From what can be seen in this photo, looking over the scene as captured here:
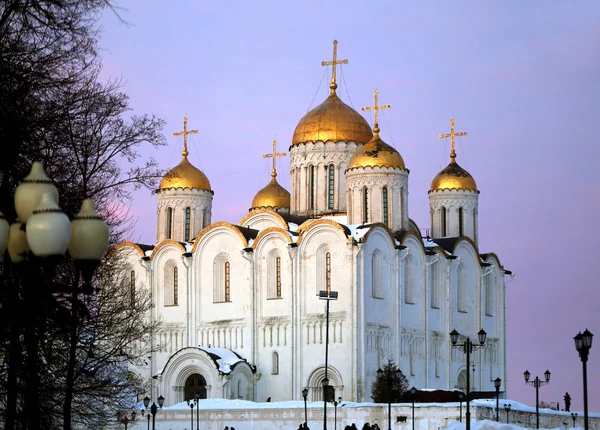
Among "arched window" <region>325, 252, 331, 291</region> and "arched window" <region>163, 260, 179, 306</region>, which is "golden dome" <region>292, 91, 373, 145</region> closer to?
"arched window" <region>325, 252, 331, 291</region>

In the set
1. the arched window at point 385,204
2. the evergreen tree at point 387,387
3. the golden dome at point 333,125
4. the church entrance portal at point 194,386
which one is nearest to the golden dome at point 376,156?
the arched window at point 385,204

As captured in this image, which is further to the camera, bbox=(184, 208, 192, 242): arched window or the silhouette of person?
bbox=(184, 208, 192, 242): arched window

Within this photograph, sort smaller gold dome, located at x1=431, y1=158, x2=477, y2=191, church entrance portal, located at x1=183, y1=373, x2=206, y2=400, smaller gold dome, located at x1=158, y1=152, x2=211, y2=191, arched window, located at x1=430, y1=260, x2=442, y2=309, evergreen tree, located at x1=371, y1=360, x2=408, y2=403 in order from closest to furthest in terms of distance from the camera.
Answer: evergreen tree, located at x1=371, y1=360, x2=408, y2=403, church entrance portal, located at x1=183, y1=373, x2=206, y2=400, arched window, located at x1=430, y1=260, x2=442, y2=309, smaller gold dome, located at x1=158, y1=152, x2=211, y2=191, smaller gold dome, located at x1=431, y1=158, x2=477, y2=191

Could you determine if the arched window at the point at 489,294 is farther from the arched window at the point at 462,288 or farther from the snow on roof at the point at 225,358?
the snow on roof at the point at 225,358

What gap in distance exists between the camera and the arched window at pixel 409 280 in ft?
190

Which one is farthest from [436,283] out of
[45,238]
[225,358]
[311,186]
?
[45,238]

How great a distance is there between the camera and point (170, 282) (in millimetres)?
60656

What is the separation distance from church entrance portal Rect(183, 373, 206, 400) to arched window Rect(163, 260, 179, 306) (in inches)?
199

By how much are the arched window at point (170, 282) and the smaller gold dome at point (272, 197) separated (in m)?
7.68

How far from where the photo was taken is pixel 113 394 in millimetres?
28016

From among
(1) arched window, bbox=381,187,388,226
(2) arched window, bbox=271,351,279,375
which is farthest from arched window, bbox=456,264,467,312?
(2) arched window, bbox=271,351,279,375

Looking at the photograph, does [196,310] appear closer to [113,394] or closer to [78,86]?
[113,394]

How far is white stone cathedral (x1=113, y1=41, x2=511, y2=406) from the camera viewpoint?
5438cm

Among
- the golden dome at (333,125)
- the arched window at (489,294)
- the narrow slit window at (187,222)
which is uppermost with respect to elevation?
the golden dome at (333,125)
